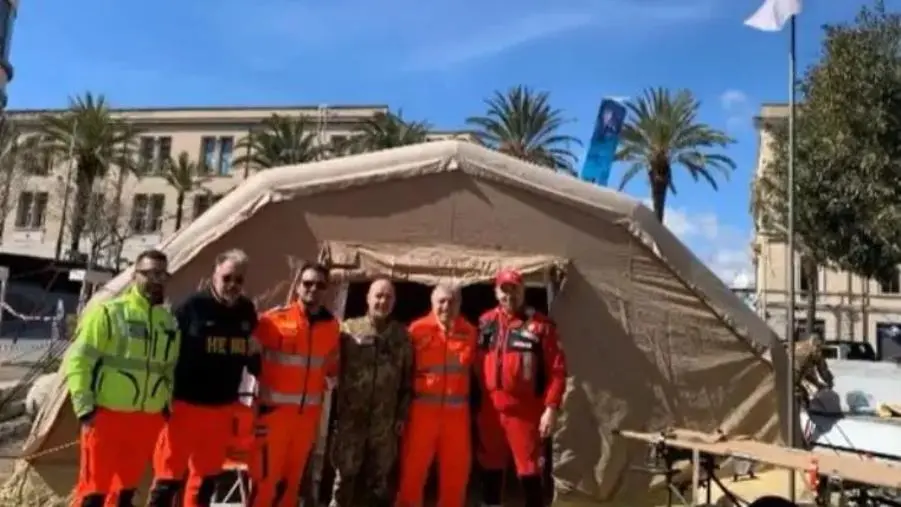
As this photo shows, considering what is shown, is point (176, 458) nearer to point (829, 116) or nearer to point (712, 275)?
point (712, 275)

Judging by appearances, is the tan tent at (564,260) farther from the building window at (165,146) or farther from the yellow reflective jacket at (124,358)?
the building window at (165,146)

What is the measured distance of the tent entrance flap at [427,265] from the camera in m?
6.82

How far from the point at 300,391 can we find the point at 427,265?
7.07 feet

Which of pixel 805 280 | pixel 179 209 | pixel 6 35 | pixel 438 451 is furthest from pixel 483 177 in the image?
pixel 179 209

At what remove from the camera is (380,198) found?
7117mm

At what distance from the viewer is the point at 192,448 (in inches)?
182

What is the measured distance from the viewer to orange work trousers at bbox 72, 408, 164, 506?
445 cm

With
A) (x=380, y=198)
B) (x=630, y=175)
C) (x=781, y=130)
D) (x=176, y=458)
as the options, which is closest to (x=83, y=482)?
(x=176, y=458)

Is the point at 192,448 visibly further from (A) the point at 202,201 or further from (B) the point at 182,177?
(A) the point at 202,201

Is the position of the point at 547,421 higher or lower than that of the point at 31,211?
lower

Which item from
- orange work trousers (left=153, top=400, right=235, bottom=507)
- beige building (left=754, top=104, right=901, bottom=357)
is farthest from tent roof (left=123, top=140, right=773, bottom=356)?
beige building (left=754, top=104, right=901, bottom=357)

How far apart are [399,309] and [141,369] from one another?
4.42m

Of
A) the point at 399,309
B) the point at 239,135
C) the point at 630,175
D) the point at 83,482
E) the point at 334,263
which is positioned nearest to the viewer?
the point at 83,482

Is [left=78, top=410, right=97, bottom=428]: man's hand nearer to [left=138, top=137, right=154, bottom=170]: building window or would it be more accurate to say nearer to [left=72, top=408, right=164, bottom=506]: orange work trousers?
[left=72, top=408, right=164, bottom=506]: orange work trousers
